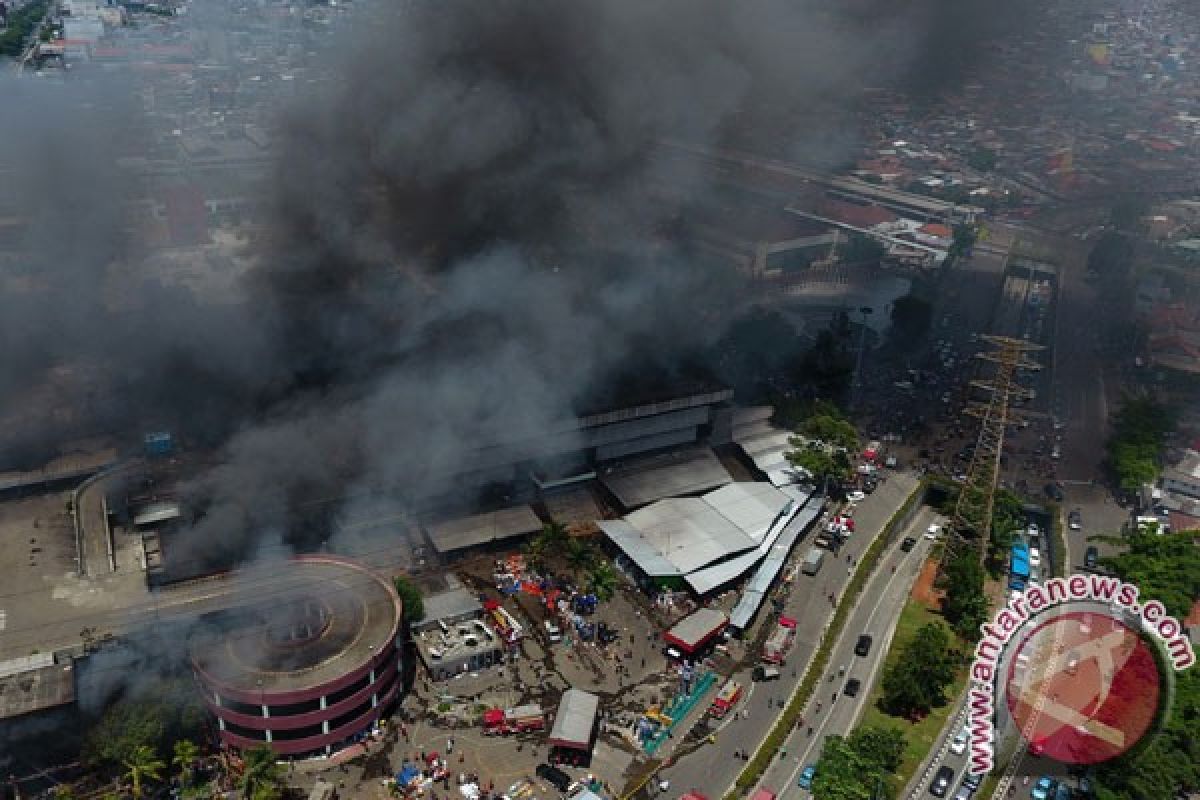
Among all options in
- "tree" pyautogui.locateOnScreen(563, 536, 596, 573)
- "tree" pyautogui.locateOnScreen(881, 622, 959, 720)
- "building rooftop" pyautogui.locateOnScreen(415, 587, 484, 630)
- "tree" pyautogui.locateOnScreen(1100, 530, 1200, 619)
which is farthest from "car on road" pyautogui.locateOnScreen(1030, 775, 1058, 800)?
"building rooftop" pyautogui.locateOnScreen(415, 587, 484, 630)

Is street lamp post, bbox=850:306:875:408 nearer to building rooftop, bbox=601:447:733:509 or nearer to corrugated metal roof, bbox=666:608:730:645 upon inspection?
building rooftop, bbox=601:447:733:509

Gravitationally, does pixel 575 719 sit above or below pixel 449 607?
above

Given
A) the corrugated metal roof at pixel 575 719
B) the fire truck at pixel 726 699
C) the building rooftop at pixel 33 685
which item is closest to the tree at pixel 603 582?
the corrugated metal roof at pixel 575 719

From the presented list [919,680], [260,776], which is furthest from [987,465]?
[260,776]

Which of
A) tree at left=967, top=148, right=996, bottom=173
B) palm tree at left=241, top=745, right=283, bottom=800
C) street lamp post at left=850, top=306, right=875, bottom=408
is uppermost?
tree at left=967, top=148, right=996, bottom=173

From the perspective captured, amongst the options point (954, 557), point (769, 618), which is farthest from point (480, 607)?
point (954, 557)

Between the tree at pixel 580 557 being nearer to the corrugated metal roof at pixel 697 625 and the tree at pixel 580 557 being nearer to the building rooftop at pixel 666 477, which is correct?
the corrugated metal roof at pixel 697 625

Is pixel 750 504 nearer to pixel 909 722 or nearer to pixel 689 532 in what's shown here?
pixel 689 532

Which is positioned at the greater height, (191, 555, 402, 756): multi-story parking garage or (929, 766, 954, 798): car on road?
(191, 555, 402, 756): multi-story parking garage
